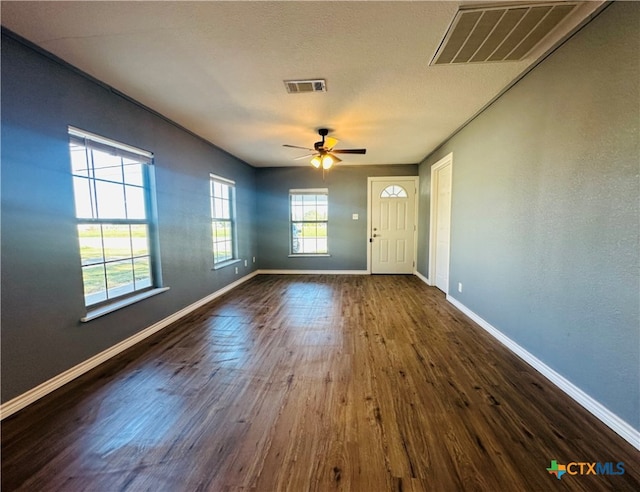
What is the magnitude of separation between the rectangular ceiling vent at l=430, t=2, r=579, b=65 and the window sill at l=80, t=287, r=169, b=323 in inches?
135

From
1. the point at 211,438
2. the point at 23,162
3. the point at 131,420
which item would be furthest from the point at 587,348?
the point at 23,162

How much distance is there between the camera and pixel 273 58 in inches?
81.6

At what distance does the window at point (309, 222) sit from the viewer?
20.4 ft

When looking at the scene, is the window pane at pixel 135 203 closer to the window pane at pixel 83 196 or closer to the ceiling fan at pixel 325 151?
the window pane at pixel 83 196

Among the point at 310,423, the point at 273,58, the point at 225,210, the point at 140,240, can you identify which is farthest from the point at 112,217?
the point at 310,423

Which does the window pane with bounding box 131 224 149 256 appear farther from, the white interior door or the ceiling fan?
the white interior door

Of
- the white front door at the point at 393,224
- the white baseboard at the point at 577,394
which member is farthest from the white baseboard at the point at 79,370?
the white front door at the point at 393,224

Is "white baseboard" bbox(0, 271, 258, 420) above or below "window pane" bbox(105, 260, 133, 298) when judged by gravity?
below

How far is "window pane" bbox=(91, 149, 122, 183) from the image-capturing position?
247cm

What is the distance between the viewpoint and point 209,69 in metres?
2.21

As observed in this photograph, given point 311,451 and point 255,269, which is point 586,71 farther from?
point 255,269

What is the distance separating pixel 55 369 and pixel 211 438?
1.43 meters

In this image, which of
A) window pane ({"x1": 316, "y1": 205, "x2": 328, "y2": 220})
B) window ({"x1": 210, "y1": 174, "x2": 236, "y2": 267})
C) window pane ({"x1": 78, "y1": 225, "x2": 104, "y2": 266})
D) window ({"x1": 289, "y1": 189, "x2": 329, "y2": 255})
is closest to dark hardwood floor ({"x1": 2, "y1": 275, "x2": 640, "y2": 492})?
window pane ({"x1": 78, "y1": 225, "x2": 104, "y2": 266})

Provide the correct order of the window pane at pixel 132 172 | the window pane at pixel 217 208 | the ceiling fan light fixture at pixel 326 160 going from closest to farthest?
the window pane at pixel 132 172 < the ceiling fan light fixture at pixel 326 160 < the window pane at pixel 217 208
